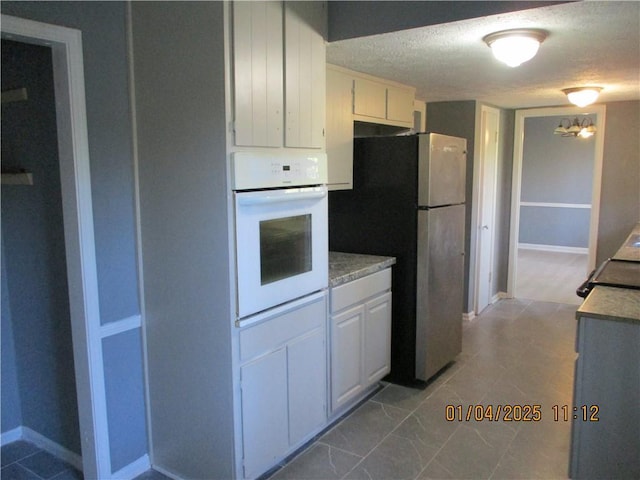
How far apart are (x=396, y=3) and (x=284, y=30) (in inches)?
23.0

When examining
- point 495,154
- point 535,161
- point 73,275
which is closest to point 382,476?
point 73,275

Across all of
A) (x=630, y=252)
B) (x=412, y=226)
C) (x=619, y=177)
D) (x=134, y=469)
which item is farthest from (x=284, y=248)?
(x=619, y=177)

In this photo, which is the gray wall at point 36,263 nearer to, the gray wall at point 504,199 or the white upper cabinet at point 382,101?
the white upper cabinet at point 382,101

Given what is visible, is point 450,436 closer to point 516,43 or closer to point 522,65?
point 516,43

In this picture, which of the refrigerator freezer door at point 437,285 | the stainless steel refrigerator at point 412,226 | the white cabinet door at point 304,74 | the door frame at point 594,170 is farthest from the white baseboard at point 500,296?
the white cabinet door at point 304,74

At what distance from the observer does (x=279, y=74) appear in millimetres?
2363

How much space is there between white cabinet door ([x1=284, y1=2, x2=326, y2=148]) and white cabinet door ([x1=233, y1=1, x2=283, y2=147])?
0.22 feet

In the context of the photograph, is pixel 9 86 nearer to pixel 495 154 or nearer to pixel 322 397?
pixel 322 397

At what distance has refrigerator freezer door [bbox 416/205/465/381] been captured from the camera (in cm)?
342

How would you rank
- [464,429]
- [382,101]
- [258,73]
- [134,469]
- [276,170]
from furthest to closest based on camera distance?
[382,101]
[464,429]
[134,469]
[276,170]
[258,73]

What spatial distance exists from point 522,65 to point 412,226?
4.09 feet

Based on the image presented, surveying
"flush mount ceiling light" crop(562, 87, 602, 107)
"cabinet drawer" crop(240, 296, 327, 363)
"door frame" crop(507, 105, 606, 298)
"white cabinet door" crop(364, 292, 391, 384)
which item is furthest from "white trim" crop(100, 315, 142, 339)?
"door frame" crop(507, 105, 606, 298)

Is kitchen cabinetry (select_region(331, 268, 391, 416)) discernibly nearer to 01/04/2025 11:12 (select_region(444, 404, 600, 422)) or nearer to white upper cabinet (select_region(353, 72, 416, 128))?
01/04/2025 11:12 (select_region(444, 404, 600, 422))

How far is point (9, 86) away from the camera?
8.60 feet
